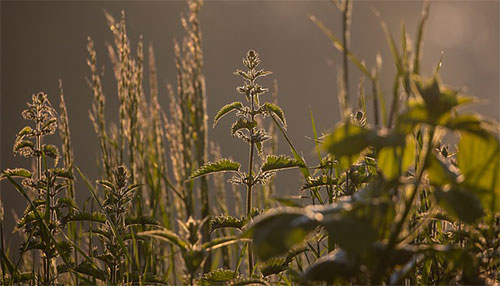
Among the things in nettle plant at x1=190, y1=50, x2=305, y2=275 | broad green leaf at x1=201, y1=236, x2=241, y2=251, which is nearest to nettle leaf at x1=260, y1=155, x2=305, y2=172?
nettle plant at x1=190, y1=50, x2=305, y2=275

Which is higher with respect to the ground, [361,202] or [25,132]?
[25,132]

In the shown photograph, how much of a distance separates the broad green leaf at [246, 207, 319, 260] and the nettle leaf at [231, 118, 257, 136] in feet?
2.08

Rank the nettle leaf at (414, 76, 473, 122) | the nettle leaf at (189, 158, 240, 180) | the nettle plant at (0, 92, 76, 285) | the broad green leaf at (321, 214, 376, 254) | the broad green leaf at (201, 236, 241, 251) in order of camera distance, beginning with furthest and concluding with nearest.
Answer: the nettle plant at (0, 92, 76, 285) < the nettle leaf at (189, 158, 240, 180) < the broad green leaf at (201, 236, 241, 251) < the nettle leaf at (414, 76, 473, 122) < the broad green leaf at (321, 214, 376, 254)

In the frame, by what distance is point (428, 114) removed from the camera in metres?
0.78

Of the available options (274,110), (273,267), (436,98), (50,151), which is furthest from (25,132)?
(436,98)

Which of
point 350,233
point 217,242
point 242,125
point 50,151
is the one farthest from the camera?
point 50,151

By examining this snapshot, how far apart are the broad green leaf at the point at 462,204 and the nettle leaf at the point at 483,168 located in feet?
0.29

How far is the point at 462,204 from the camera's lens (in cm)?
74

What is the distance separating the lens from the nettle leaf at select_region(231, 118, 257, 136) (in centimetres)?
140

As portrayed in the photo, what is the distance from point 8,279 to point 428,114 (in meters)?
1.46

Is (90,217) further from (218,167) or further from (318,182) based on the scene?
(318,182)

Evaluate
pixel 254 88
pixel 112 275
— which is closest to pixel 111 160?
pixel 112 275

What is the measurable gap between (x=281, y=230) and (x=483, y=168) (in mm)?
379

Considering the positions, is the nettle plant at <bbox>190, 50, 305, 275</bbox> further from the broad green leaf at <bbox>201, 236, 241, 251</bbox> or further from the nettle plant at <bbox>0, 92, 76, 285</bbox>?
the nettle plant at <bbox>0, 92, 76, 285</bbox>
